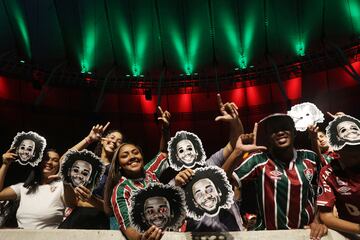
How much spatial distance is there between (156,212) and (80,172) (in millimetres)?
981

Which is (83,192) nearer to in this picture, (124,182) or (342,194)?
(124,182)

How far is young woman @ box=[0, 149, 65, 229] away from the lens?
390cm

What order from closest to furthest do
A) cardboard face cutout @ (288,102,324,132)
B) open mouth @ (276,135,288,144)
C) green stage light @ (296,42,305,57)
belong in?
open mouth @ (276,135,288,144) → cardboard face cutout @ (288,102,324,132) → green stage light @ (296,42,305,57)

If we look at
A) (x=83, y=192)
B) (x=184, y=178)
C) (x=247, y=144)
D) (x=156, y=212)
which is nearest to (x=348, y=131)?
(x=247, y=144)

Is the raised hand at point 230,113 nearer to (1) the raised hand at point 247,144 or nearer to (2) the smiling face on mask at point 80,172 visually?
(1) the raised hand at point 247,144

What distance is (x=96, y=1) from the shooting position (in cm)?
1397

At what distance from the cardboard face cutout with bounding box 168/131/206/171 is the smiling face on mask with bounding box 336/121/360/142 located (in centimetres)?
111

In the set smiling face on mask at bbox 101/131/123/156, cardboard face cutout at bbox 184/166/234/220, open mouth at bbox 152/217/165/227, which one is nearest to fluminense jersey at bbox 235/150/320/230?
cardboard face cutout at bbox 184/166/234/220

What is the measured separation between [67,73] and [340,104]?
8.20m

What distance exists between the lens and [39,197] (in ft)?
13.2

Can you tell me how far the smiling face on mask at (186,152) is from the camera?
3.59 m

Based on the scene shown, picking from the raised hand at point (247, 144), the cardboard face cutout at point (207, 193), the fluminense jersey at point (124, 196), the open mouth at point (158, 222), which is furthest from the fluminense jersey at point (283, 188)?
the open mouth at point (158, 222)

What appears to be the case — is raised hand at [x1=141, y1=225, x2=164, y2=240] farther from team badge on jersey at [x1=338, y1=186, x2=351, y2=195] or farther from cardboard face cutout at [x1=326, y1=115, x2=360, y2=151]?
cardboard face cutout at [x1=326, y1=115, x2=360, y2=151]

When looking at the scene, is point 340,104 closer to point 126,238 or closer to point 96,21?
point 96,21
